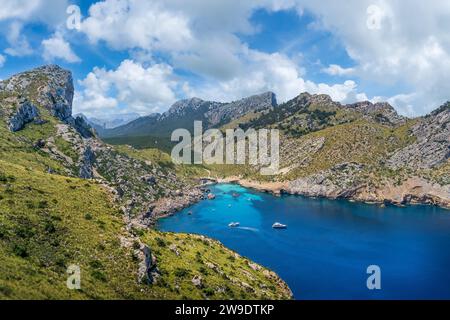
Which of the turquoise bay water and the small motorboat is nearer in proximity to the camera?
the turquoise bay water

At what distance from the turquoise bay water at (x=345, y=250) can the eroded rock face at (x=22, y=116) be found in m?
73.4

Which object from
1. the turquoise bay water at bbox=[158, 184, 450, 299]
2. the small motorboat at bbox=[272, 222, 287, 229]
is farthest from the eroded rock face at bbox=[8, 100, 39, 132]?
the small motorboat at bbox=[272, 222, 287, 229]

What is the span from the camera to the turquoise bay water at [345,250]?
11006 centimetres

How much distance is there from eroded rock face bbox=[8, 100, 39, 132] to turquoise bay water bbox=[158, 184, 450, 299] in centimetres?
7339

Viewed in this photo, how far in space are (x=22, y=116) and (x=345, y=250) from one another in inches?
5638

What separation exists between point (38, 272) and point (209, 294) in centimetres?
2948

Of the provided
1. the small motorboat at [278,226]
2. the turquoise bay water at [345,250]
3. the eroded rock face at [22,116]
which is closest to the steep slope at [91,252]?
the turquoise bay water at [345,250]

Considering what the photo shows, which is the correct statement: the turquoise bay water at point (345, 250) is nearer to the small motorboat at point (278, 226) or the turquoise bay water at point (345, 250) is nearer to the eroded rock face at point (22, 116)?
the small motorboat at point (278, 226)

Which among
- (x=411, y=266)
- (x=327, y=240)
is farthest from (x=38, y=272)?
(x=327, y=240)

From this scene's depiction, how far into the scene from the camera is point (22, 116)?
569 feet

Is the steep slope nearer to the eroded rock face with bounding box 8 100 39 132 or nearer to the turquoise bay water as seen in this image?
the turquoise bay water

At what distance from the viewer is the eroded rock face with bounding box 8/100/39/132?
162625 mm
